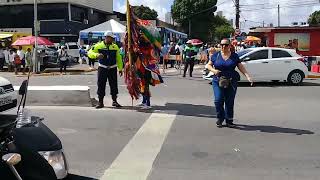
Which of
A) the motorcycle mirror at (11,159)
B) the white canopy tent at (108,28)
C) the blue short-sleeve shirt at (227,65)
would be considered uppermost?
the white canopy tent at (108,28)

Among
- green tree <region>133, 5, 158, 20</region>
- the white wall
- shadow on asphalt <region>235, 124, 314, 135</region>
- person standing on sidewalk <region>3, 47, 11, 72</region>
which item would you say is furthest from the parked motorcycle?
green tree <region>133, 5, 158, 20</region>

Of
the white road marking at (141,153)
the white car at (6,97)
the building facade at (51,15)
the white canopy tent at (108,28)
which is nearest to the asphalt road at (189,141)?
the white road marking at (141,153)

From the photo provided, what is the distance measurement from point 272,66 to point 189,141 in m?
11.8

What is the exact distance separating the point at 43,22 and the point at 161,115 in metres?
48.2

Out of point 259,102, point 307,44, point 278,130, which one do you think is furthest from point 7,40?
point 278,130

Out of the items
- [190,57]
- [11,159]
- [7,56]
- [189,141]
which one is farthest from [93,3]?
[11,159]

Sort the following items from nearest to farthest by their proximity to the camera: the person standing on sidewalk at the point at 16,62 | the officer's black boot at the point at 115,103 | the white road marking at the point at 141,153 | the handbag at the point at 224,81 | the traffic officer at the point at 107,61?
the white road marking at the point at 141,153 < the handbag at the point at 224,81 < the traffic officer at the point at 107,61 < the officer's black boot at the point at 115,103 < the person standing on sidewalk at the point at 16,62

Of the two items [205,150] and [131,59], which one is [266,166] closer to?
[205,150]

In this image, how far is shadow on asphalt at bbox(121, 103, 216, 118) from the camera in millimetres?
11625

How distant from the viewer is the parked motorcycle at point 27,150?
3227 millimetres

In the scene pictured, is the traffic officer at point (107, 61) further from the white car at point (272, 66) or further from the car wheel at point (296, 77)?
the car wheel at point (296, 77)

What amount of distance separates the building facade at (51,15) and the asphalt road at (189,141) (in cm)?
4405

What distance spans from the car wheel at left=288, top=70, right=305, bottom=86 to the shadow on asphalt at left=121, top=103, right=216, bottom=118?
7704 millimetres

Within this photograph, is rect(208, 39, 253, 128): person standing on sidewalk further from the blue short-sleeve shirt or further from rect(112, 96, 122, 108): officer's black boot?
rect(112, 96, 122, 108): officer's black boot
